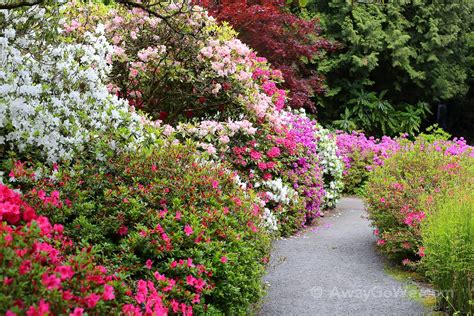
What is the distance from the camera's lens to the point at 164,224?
305 centimetres

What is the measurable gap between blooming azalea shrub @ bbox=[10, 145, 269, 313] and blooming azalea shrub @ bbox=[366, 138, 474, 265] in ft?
6.92

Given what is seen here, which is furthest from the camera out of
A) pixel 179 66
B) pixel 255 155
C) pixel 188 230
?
pixel 255 155

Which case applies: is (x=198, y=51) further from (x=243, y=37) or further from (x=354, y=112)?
(x=354, y=112)

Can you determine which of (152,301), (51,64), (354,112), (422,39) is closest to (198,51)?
(51,64)

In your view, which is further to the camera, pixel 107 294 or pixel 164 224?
pixel 164 224

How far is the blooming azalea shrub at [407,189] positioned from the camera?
5.38 m

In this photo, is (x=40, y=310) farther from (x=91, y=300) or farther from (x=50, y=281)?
(x=91, y=300)

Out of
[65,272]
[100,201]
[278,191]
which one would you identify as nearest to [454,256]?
[100,201]

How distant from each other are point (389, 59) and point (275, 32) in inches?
301

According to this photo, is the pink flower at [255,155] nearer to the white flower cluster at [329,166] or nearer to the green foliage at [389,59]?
the white flower cluster at [329,166]

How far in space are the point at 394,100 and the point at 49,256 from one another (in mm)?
17432

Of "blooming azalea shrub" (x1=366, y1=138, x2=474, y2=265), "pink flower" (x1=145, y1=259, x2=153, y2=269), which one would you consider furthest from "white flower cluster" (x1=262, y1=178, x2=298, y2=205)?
"pink flower" (x1=145, y1=259, x2=153, y2=269)

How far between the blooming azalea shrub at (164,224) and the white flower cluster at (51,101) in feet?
0.83

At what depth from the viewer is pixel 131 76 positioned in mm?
6512
